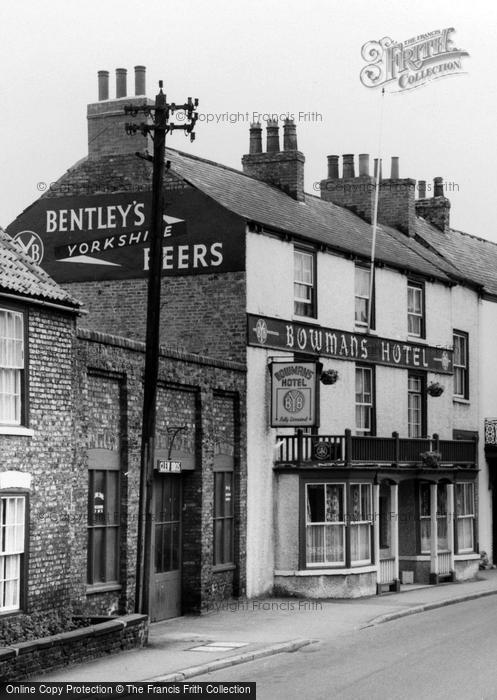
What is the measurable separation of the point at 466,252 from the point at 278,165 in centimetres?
1056

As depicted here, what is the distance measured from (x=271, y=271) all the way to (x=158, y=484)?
21.1 ft

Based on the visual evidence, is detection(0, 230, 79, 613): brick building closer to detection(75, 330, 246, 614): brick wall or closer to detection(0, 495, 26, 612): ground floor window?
detection(0, 495, 26, 612): ground floor window

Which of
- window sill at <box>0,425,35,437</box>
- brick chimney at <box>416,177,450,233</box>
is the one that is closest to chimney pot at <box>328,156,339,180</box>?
brick chimney at <box>416,177,450,233</box>

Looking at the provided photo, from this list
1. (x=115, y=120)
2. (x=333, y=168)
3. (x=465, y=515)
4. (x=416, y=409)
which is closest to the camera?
(x=115, y=120)

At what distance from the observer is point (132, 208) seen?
30.2m

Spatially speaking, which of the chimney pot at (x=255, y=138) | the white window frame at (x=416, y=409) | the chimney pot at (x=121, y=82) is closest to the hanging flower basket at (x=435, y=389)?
the white window frame at (x=416, y=409)

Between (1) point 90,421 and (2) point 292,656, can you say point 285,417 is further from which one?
(2) point 292,656

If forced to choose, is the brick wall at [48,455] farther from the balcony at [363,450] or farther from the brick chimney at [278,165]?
the brick chimney at [278,165]

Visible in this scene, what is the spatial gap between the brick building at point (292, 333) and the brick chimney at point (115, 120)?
0.16 ft

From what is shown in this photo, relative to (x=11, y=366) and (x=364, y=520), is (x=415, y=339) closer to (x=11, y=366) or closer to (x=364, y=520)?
(x=364, y=520)

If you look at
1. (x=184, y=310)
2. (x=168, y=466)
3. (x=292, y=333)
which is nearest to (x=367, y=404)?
(x=292, y=333)

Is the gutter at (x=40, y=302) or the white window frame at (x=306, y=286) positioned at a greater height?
the white window frame at (x=306, y=286)

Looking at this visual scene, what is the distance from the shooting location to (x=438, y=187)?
44.3m

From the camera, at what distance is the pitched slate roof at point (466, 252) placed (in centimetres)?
4081
